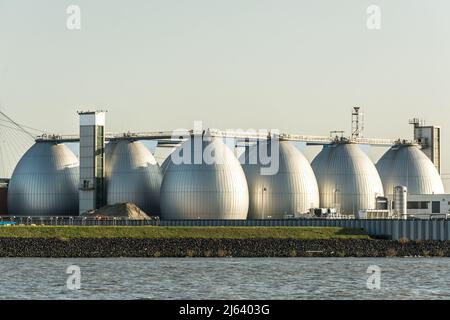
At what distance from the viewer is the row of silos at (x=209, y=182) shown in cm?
11394

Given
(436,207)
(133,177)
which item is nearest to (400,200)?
(436,207)

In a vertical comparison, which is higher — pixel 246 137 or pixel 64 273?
pixel 246 137

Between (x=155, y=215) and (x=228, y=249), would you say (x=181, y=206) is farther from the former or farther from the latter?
(x=228, y=249)

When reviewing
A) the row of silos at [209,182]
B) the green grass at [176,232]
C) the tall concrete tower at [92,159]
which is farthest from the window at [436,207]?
the tall concrete tower at [92,159]

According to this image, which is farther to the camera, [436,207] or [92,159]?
[436,207]

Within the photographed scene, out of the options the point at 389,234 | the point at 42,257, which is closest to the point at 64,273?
the point at 42,257

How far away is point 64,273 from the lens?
66188 millimetres

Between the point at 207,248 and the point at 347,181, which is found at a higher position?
the point at 347,181

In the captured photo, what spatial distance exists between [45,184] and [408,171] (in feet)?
137

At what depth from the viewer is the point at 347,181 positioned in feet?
416

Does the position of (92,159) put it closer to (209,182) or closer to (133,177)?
(133,177)

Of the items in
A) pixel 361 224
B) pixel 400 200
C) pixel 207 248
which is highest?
→ pixel 400 200

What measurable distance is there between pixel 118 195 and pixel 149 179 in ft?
12.1
